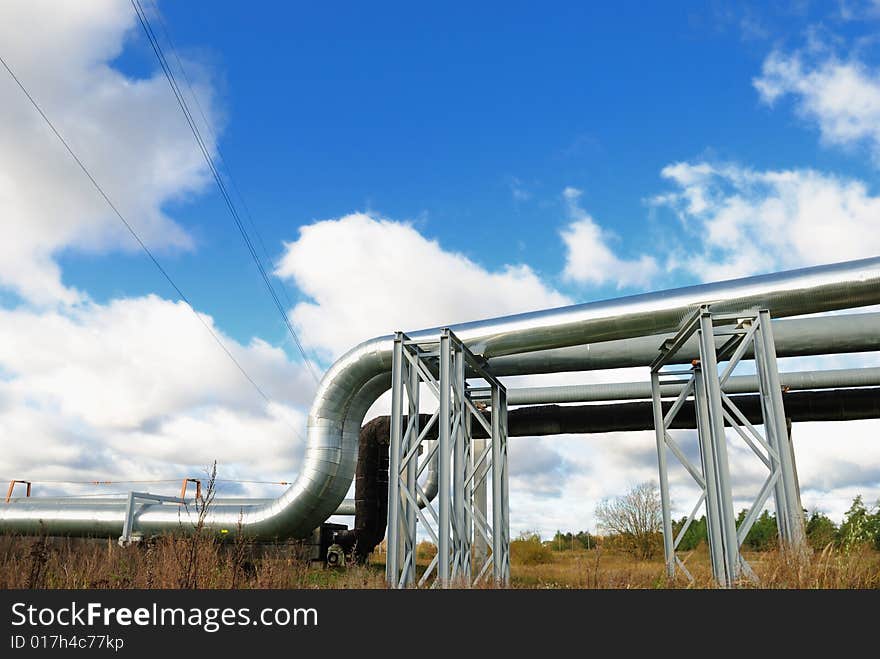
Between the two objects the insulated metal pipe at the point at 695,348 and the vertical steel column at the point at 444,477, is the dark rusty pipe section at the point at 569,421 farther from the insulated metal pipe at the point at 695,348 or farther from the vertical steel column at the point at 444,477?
the vertical steel column at the point at 444,477

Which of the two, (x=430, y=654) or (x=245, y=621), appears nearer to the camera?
(x=430, y=654)

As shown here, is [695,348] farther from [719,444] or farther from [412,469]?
[412,469]

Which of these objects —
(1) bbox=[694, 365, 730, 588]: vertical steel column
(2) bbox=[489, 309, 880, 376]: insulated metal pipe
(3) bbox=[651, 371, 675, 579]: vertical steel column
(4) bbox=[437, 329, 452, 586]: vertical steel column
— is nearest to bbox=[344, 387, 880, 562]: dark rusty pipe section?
(2) bbox=[489, 309, 880, 376]: insulated metal pipe

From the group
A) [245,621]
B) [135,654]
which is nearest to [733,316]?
[245,621]

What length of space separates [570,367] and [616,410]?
153 centimetres

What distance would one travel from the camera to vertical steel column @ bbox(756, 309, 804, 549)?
28.6 ft

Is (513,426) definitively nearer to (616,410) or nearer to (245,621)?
(616,410)

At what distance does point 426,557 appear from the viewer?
2102 centimetres

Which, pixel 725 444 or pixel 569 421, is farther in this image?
pixel 569 421

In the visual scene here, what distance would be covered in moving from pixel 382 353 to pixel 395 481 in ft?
8.23

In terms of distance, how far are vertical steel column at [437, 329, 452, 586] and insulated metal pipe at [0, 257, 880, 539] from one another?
1.01 meters

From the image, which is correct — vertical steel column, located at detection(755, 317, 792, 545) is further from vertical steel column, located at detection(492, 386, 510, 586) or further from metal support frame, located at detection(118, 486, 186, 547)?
metal support frame, located at detection(118, 486, 186, 547)

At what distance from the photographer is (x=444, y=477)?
408 inches

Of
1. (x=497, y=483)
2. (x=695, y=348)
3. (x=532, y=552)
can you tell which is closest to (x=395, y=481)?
(x=497, y=483)
